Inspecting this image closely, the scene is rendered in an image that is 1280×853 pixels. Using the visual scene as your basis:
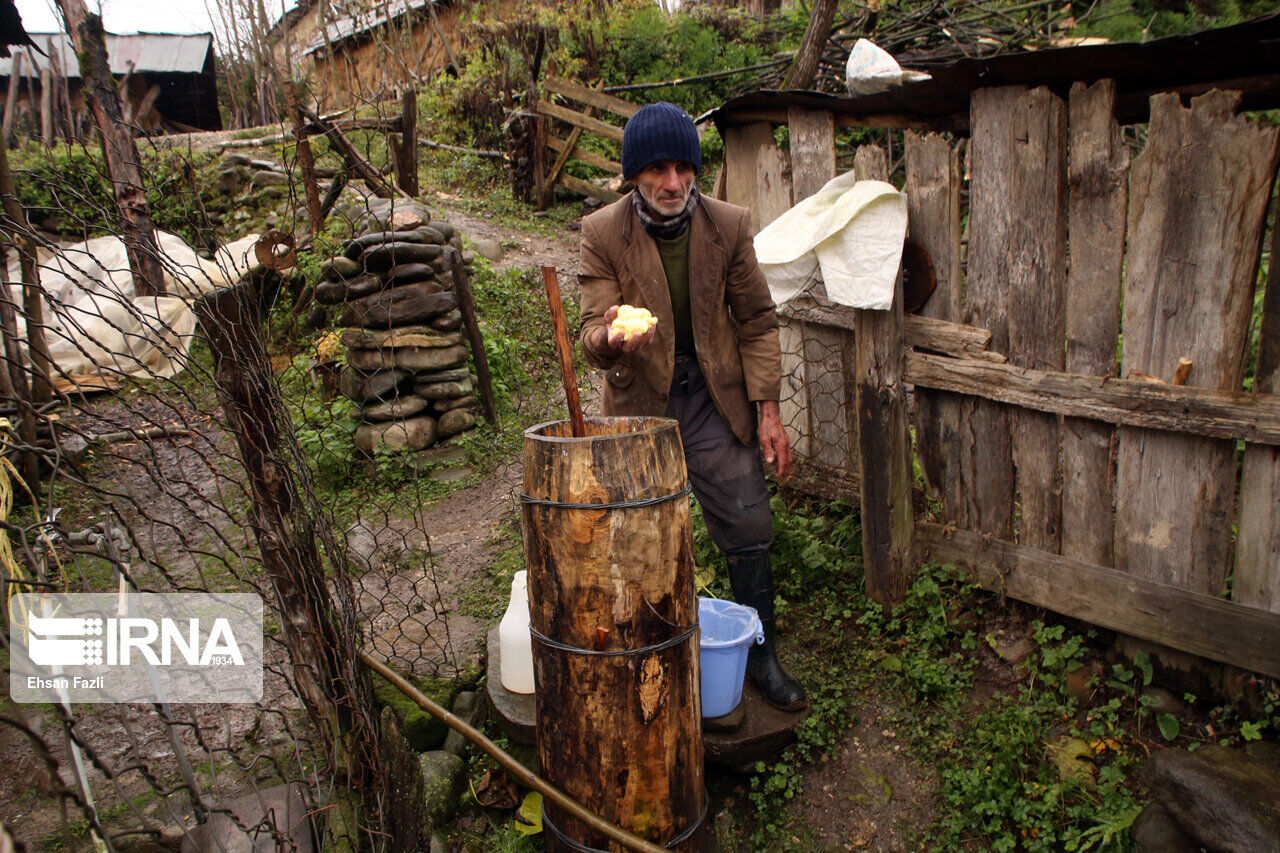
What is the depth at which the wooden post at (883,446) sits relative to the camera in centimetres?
347

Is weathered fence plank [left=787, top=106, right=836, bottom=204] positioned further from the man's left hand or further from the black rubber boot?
the black rubber boot

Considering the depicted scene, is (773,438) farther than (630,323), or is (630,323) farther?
(773,438)

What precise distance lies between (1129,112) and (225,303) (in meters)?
3.00

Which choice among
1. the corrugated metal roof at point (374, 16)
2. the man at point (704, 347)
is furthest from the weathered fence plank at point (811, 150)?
the corrugated metal roof at point (374, 16)

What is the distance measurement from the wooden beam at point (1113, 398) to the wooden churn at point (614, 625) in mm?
1611

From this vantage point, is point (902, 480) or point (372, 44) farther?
point (372, 44)

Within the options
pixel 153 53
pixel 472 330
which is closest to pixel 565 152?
pixel 472 330

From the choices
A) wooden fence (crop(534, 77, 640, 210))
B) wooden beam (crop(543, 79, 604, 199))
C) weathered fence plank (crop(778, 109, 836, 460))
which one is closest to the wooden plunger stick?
weathered fence plank (crop(778, 109, 836, 460))

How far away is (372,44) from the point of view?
25219 mm

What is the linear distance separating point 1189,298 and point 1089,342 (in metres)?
0.35

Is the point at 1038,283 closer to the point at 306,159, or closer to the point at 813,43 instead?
the point at 813,43

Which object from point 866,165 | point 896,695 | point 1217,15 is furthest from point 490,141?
point 896,695

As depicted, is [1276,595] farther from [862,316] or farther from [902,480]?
[862,316]

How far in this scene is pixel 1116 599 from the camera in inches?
117
